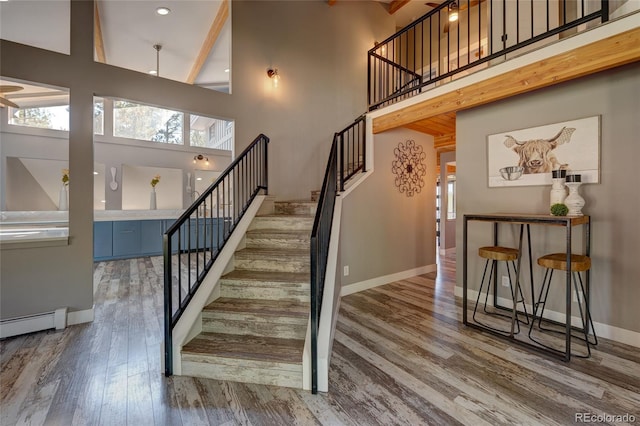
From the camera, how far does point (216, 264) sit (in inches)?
107

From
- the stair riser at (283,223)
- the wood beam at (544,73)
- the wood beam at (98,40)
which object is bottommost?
the stair riser at (283,223)

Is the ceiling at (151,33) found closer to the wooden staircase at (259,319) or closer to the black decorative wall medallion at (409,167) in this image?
the black decorative wall medallion at (409,167)

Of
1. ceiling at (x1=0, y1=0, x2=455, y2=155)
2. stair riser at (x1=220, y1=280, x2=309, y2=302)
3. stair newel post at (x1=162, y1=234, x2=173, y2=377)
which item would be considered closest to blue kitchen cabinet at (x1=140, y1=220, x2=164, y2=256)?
ceiling at (x1=0, y1=0, x2=455, y2=155)

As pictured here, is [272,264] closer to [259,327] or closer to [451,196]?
[259,327]

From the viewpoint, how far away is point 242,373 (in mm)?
1992

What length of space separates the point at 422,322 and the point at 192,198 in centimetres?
620

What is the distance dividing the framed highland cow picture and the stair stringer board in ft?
10.2

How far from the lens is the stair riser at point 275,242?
3.19 metres

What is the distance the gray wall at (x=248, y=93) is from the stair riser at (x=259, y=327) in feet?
5.48

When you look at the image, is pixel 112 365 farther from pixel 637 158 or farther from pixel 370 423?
pixel 637 158

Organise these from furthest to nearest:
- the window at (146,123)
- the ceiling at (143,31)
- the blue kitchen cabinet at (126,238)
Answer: the window at (146,123) < the blue kitchen cabinet at (126,238) < the ceiling at (143,31)

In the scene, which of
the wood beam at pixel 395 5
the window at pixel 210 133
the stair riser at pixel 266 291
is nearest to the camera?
the stair riser at pixel 266 291

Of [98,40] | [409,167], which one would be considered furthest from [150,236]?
[409,167]

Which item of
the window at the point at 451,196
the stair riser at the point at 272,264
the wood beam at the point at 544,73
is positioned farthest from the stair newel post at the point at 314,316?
the window at the point at 451,196
